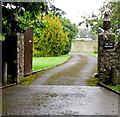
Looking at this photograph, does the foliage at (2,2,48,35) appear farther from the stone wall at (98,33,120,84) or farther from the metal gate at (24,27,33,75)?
the stone wall at (98,33,120,84)

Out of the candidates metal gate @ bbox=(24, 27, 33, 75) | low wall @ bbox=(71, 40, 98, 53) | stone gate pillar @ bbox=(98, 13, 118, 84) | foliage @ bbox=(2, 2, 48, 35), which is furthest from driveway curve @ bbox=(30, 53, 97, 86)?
low wall @ bbox=(71, 40, 98, 53)

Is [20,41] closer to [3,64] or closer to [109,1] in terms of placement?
[3,64]

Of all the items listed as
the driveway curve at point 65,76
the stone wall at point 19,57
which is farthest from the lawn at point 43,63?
the stone wall at point 19,57

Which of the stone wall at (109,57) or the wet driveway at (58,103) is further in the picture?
the stone wall at (109,57)

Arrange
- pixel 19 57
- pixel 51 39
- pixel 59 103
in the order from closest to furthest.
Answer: pixel 59 103 < pixel 19 57 < pixel 51 39

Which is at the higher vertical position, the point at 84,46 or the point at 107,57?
the point at 107,57

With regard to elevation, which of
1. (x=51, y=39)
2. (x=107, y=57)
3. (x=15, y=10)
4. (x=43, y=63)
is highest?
(x=15, y=10)

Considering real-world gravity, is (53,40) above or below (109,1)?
below

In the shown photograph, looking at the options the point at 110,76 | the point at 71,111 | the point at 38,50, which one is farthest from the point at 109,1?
the point at 38,50

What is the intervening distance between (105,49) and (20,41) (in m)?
3.73

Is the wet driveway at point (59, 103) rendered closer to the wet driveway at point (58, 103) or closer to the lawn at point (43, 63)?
the wet driveway at point (58, 103)

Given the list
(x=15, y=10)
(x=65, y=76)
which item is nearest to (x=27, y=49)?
(x=65, y=76)

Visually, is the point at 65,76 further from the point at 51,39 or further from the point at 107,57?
the point at 51,39

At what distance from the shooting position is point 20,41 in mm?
10102
